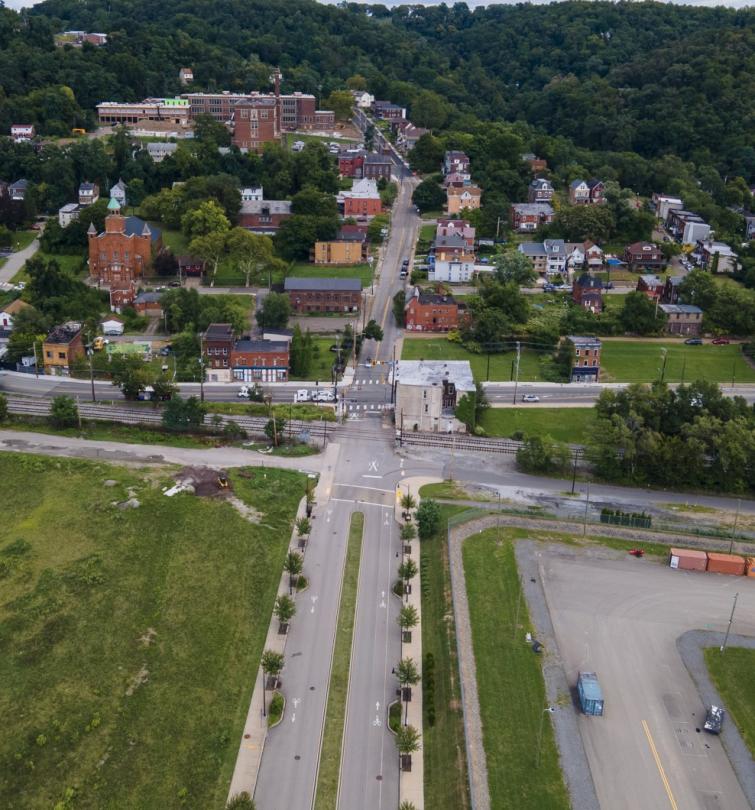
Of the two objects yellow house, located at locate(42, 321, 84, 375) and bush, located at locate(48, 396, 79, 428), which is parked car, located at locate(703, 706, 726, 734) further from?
yellow house, located at locate(42, 321, 84, 375)

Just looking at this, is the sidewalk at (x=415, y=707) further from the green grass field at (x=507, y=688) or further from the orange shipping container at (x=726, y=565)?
the orange shipping container at (x=726, y=565)

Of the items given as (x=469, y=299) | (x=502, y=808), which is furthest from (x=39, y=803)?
(x=469, y=299)

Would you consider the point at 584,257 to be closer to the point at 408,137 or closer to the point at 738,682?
the point at 408,137

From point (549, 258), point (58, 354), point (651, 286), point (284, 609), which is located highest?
point (549, 258)

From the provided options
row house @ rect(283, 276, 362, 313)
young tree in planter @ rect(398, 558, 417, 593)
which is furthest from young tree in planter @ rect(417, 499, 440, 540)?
row house @ rect(283, 276, 362, 313)

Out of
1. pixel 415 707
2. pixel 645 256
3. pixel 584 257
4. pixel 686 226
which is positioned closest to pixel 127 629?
pixel 415 707

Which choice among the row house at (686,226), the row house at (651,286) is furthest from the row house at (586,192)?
the row house at (651,286)

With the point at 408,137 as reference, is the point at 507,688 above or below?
below

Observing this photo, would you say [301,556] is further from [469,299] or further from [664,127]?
[664,127]
